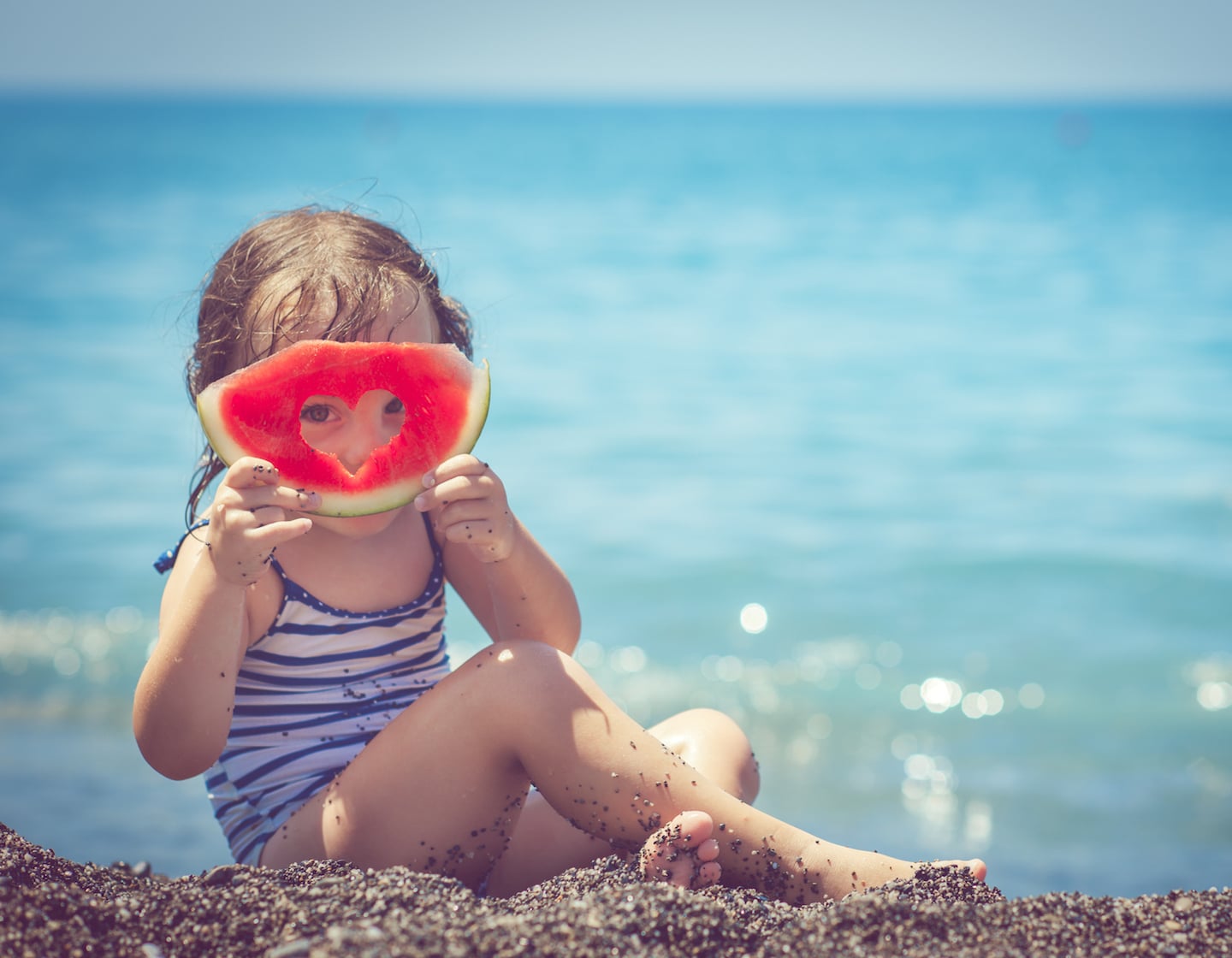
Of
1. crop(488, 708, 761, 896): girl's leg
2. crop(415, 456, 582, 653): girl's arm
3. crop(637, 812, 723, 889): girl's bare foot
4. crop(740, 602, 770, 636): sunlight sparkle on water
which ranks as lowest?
crop(637, 812, 723, 889): girl's bare foot

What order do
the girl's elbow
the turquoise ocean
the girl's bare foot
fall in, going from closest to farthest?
the girl's bare foot
the girl's elbow
the turquoise ocean

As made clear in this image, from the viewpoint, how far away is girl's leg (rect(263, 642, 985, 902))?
2.46 metres

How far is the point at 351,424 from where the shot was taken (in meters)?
2.76

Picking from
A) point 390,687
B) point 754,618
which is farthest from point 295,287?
point 754,618

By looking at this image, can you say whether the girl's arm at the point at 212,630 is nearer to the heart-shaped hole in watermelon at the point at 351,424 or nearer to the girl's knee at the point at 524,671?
the heart-shaped hole in watermelon at the point at 351,424

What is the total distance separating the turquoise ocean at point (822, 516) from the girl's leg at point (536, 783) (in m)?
1.57

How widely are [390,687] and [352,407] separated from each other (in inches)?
28.9

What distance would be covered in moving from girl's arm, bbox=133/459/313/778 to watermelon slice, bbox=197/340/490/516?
0.52ft

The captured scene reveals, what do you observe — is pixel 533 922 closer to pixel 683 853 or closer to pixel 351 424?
pixel 683 853

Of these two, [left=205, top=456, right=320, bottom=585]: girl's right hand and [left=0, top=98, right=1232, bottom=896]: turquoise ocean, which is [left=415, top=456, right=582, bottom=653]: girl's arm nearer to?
[left=205, top=456, right=320, bottom=585]: girl's right hand

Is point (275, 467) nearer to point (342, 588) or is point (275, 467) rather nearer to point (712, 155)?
point (342, 588)

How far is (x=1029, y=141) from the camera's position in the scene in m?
59.7

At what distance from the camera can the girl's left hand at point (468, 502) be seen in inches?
102

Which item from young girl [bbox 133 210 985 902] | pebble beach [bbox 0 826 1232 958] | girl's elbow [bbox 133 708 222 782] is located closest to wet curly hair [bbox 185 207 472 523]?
young girl [bbox 133 210 985 902]
